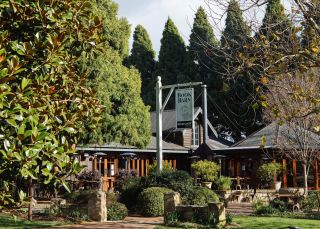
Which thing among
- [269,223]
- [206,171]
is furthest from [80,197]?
[206,171]

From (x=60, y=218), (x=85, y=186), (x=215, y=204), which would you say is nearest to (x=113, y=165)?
(x=85, y=186)

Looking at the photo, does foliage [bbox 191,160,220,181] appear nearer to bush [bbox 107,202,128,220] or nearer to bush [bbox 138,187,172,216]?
bush [bbox 138,187,172,216]

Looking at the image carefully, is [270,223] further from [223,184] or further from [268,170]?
[268,170]

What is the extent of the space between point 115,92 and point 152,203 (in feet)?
33.1

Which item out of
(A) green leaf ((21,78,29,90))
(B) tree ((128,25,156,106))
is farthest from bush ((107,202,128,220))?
(B) tree ((128,25,156,106))

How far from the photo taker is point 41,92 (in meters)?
5.36

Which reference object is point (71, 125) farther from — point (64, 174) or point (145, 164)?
point (145, 164)

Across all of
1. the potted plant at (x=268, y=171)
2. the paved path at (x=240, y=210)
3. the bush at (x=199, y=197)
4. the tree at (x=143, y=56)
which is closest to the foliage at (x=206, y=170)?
the potted plant at (x=268, y=171)

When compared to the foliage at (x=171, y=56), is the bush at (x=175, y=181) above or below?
below

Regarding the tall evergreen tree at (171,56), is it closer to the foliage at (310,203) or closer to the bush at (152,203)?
the foliage at (310,203)

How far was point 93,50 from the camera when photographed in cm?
662

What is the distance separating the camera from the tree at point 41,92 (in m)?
4.74

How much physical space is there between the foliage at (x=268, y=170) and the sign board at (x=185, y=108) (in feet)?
28.2

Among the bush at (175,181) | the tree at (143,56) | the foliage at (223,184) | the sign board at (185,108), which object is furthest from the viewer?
the tree at (143,56)
